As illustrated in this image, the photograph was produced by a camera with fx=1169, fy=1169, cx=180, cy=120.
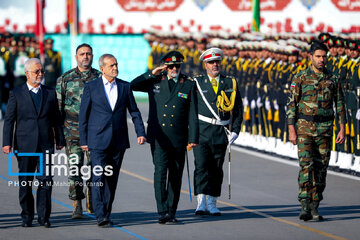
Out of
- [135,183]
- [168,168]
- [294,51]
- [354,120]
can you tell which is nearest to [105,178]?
[168,168]

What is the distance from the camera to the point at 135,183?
16.0 m

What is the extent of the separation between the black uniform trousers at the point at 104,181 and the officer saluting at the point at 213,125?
1315 mm

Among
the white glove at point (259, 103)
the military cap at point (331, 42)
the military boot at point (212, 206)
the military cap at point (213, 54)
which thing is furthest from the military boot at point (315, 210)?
the white glove at point (259, 103)

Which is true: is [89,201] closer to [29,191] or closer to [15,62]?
[29,191]

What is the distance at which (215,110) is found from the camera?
43.9 ft

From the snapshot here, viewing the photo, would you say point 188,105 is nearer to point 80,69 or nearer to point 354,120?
point 80,69

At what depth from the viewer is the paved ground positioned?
1191 centimetres

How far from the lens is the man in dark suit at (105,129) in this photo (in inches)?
479

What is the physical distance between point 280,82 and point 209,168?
283 inches

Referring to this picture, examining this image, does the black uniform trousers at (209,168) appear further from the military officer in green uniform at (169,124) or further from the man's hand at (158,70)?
the man's hand at (158,70)

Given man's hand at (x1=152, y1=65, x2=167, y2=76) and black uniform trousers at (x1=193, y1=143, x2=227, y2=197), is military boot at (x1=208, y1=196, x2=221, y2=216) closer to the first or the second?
black uniform trousers at (x1=193, y1=143, x2=227, y2=197)

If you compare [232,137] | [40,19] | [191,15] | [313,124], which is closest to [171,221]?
[232,137]

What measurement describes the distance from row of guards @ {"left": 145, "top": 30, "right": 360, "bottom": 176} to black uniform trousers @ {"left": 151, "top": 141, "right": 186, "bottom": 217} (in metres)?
5.38

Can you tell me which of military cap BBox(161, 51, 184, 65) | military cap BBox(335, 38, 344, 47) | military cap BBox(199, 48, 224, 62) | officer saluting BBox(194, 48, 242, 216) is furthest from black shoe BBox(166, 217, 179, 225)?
military cap BBox(335, 38, 344, 47)
